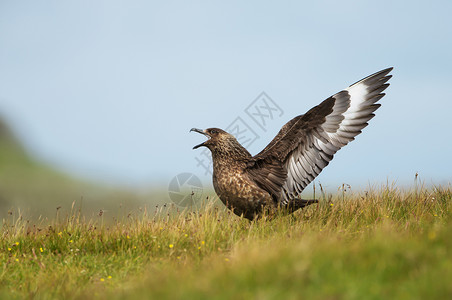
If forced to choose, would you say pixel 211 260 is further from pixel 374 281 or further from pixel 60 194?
pixel 60 194

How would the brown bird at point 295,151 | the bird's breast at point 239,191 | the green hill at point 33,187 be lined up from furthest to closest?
the green hill at point 33,187 → the brown bird at point 295,151 → the bird's breast at point 239,191

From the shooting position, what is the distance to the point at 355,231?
638 centimetres

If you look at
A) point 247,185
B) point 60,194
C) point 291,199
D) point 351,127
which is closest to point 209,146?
point 247,185

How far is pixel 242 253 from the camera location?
14.1 feet

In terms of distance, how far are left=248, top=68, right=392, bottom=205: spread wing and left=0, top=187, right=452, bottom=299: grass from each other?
19.9 inches

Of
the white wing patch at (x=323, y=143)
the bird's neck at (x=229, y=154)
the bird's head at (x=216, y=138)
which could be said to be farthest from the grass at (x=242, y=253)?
the bird's head at (x=216, y=138)

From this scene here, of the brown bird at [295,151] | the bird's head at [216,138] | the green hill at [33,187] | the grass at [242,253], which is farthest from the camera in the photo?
the green hill at [33,187]

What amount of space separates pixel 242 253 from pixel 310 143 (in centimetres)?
301

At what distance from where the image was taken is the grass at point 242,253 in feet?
11.3

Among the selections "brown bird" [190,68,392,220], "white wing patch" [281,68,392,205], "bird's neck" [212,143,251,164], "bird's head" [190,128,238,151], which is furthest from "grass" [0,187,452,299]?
"bird's head" [190,128,238,151]

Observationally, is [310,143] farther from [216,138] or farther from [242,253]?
[242,253]

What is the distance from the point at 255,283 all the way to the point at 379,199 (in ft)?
15.6

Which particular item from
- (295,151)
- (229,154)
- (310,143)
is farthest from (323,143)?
(229,154)

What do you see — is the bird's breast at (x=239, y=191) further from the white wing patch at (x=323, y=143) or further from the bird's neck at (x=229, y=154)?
the white wing patch at (x=323, y=143)
